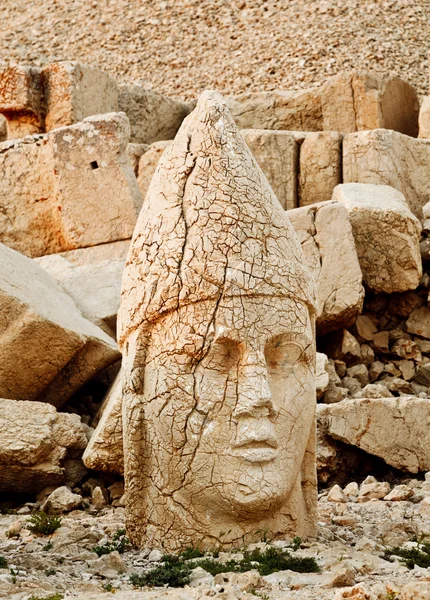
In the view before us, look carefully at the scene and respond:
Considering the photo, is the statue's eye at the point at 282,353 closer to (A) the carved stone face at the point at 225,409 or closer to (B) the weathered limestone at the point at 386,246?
(A) the carved stone face at the point at 225,409

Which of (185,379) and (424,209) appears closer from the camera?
(185,379)

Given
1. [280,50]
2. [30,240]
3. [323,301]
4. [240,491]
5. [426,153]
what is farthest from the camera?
[280,50]

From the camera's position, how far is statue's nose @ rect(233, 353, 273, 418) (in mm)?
5840

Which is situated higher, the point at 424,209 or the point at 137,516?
the point at 424,209

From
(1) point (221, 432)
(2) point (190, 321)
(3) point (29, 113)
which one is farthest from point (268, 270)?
(3) point (29, 113)

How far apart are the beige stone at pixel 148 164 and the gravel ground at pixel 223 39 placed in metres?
10.2

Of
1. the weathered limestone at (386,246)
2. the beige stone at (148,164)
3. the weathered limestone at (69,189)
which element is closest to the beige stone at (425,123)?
the beige stone at (148,164)

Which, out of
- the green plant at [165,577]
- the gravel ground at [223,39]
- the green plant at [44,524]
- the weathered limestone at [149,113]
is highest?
the gravel ground at [223,39]

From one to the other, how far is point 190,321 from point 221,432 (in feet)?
1.83

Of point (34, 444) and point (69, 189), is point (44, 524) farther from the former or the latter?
point (69, 189)

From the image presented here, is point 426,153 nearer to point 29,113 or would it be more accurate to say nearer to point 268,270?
point 29,113

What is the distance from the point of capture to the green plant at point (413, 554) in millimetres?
5586

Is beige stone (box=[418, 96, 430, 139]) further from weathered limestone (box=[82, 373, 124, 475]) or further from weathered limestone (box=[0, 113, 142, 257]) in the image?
weathered limestone (box=[82, 373, 124, 475])

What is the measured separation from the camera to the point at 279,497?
5.91 metres
